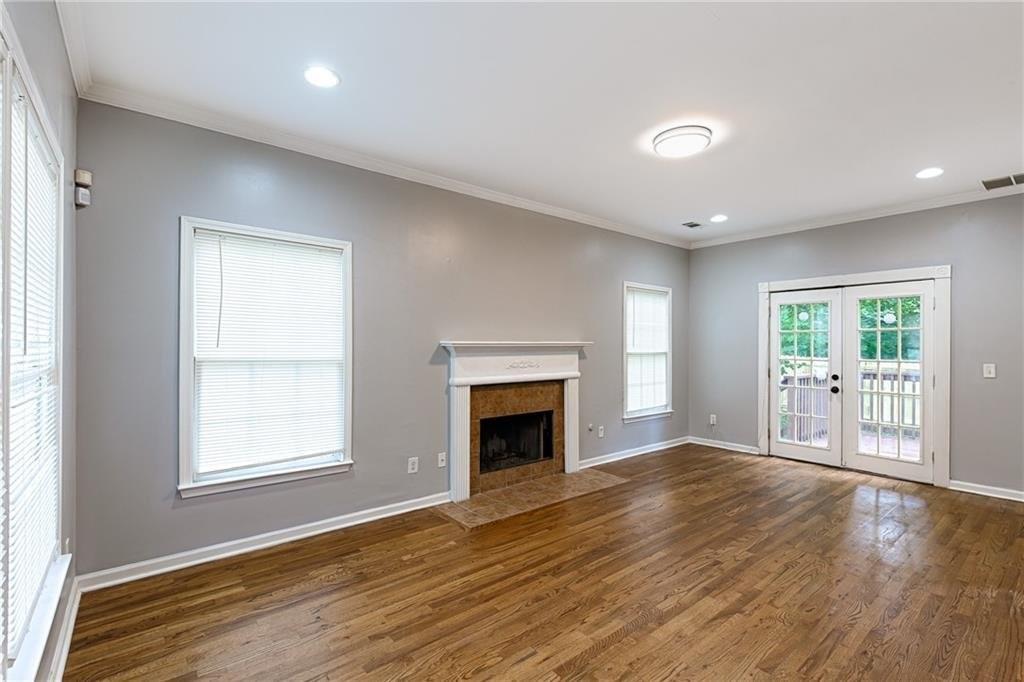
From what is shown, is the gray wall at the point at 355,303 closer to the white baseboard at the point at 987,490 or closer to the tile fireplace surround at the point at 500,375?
the tile fireplace surround at the point at 500,375

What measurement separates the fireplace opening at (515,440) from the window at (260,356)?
1.45 m

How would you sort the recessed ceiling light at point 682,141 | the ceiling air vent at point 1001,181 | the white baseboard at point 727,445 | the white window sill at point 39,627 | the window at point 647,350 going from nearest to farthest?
the white window sill at point 39,627 < the recessed ceiling light at point 682,141 < the ceiling air vent at point 1001,181 < the window at point 647,350 < the white baseboard at point 727,445

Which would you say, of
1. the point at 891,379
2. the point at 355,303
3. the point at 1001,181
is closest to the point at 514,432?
the point at 355,303

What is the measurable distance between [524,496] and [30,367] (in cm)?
337

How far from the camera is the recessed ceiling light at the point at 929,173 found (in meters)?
3.83

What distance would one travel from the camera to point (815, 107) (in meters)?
2.84

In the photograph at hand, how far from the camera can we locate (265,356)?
322 cm

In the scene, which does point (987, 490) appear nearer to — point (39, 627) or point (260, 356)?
point (260, 356)

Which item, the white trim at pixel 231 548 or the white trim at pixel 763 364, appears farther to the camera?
the white trim at pixel 763 364

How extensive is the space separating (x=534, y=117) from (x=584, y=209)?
7.03ft

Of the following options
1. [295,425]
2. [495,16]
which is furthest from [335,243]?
[495,16]

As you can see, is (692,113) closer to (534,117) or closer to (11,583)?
(534,117)

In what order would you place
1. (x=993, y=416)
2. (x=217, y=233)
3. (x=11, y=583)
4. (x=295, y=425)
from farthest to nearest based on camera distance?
(x=993, y=416) < (x=295, y=425) < (x=217, y=233) < (x=11, y=583)

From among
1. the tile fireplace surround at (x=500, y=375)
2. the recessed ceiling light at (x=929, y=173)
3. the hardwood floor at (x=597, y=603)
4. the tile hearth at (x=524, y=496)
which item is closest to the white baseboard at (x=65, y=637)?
the hardwood floor at (x=597, y=603)
